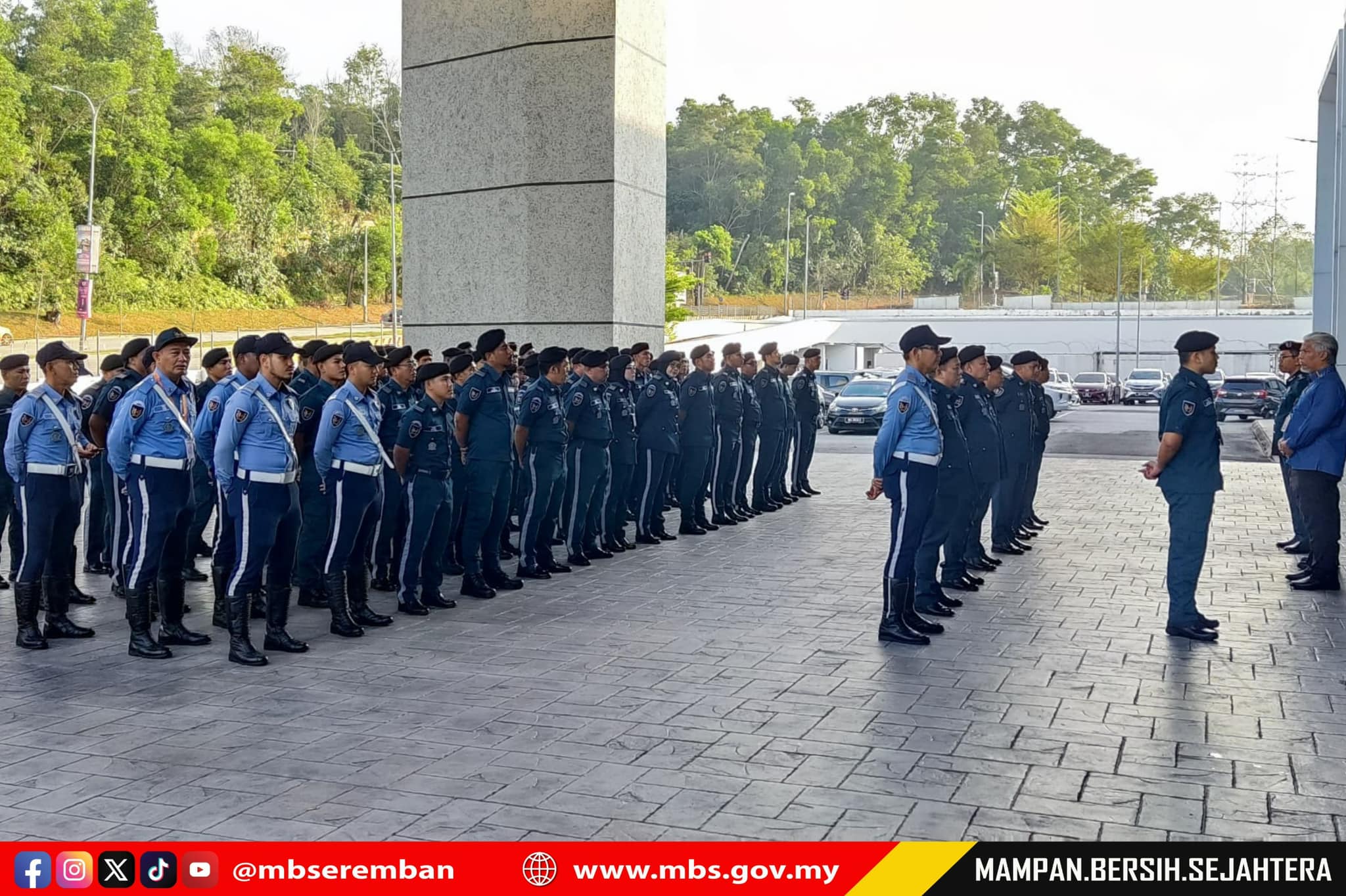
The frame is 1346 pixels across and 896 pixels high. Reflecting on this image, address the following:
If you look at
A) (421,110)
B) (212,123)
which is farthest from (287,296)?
(421,110)

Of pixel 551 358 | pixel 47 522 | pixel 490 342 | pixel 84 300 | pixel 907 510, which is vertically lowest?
pixel 47 522

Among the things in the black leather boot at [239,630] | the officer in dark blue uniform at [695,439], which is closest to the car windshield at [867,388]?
the officer in dark blue uniform at [695,439]

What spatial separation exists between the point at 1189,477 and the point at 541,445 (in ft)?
15.0

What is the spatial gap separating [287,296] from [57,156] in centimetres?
1600

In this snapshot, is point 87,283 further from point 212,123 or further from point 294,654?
point 294,654

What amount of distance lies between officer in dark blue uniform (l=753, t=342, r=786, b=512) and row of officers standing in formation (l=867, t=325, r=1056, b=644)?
289 centimetres

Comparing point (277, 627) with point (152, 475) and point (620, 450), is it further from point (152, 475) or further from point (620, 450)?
point (620, 450)

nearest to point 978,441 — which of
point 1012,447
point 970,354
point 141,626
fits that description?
point 970,354

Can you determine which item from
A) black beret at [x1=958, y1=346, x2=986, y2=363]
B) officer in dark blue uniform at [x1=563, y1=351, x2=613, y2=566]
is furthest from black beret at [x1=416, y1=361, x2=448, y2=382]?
black beret at [x1=958, y1=346, x2=986, y2=363]

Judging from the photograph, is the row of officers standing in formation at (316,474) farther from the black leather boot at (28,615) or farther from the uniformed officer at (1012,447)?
the uniformed officer at (1012,447)

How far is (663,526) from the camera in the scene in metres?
12.6

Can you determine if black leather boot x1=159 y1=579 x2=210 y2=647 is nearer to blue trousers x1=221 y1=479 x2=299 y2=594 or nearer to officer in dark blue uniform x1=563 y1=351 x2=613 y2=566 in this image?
blue trousers x1=221 y1=479 x2=299 y2=594

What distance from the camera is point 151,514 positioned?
23.0ft

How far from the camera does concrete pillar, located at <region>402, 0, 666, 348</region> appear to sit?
1276 cm
